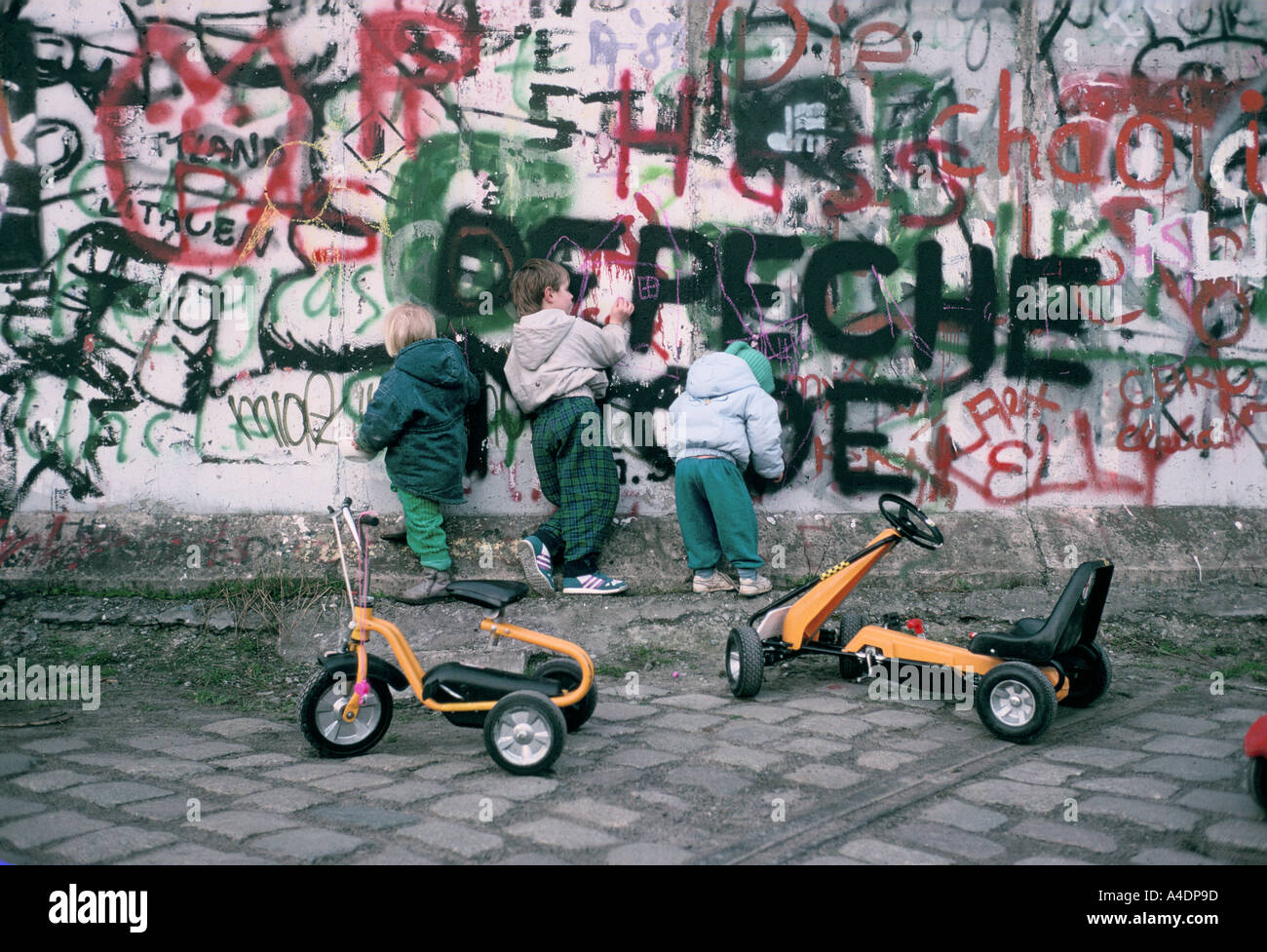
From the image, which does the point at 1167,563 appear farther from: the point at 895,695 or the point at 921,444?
the point at 895,695

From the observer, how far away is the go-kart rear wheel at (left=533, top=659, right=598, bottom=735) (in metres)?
4.55

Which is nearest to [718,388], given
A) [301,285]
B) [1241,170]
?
[301,285]

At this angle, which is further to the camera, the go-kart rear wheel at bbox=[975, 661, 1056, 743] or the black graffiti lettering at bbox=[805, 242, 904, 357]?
the black graffiti lettering at bbox=[805, 242, 904, 357]

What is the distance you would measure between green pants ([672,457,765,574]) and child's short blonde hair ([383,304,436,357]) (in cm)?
169

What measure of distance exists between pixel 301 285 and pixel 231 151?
0.92m

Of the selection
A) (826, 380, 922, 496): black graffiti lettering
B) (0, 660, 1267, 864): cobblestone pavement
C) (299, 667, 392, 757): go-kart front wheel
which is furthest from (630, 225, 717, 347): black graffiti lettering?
(299, 667, 392, 757): go-kart front wheel

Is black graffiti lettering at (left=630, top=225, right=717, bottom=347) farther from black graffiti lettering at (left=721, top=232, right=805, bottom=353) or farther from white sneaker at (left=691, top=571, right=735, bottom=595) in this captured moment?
white sneaker at (left=691, top=571, right=735, bottom=595)

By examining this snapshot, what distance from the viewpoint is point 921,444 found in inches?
277

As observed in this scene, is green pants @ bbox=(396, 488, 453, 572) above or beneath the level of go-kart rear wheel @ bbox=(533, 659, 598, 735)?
above

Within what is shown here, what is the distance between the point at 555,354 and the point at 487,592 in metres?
2.49

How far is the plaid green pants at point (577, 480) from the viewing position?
646 cm

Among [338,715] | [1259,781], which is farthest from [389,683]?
[1259,781]

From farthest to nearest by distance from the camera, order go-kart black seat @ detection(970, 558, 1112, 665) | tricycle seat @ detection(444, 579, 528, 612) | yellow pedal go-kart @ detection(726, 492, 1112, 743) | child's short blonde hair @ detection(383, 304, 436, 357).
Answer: child's short blonde hair @ detection(383, 304, 436, 357), go-kart black seat @ detection(970, 558, 1112, 665), yellow pedal go-kart @ detection(726, 492, 1112, 743), tricycle seat @ detection(444, 579, 528, 612)

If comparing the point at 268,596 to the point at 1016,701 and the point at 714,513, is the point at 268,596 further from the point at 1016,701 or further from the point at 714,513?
the point at 1016,701
